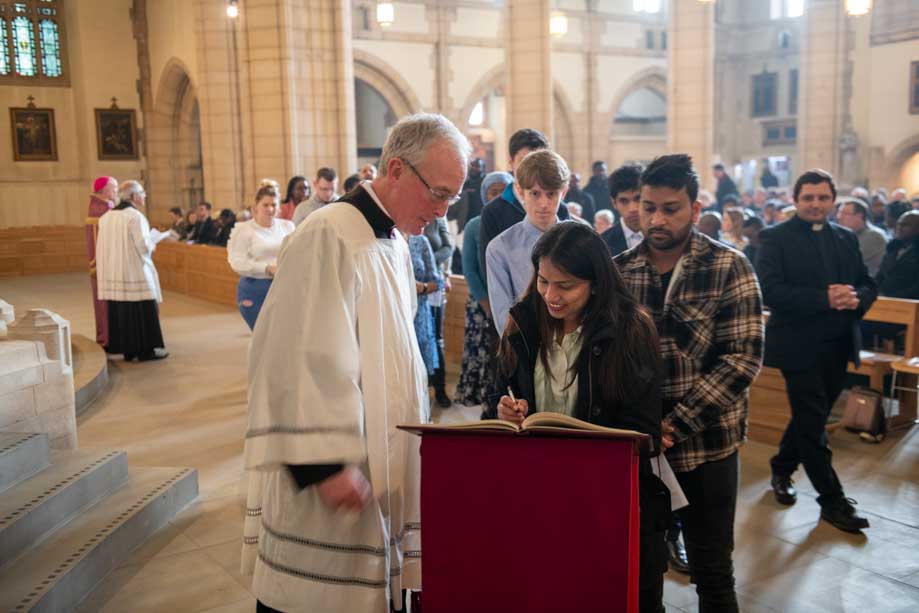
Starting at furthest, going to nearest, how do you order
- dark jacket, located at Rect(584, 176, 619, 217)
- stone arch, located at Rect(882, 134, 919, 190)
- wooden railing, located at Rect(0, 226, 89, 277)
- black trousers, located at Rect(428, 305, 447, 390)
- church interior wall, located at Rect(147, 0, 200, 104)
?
stone arch, located at Rect(882, 134, 919, 190) < wooden railing, located at Rect(0, 226, 89, 277) < church interior wall, located at Rect(147, 0, 200, 104) < dark jacket, located at Rect(584, 176, 619, 217) < black trousers, located at Rect(428, 305, 447, 390)

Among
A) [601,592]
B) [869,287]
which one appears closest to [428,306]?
[869,287]

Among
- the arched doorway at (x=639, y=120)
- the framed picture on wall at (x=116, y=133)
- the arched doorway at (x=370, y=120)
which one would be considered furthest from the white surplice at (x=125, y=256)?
the arched doorway at (x=639, y=120)

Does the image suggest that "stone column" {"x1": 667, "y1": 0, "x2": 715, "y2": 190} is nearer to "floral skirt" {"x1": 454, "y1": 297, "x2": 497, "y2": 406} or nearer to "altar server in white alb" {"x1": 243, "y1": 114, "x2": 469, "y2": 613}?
"floral skirt" {"x1": 454, "y1": 297, "x2": 497, "y2": 406}

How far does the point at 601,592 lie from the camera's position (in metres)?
1.88

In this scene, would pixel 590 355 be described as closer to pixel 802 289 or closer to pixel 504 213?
pixel 504 213

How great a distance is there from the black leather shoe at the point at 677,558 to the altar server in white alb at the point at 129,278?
5.95 m

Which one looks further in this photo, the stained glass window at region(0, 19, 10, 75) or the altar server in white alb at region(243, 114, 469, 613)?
the stained glass window at region(0, 19, 10, 75)

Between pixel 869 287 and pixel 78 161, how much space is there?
19.2 meters

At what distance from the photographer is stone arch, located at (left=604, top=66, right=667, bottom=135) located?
24484mm

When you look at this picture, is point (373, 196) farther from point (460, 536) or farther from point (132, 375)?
point (132, 375)

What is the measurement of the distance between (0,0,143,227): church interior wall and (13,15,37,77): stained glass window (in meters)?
0.43

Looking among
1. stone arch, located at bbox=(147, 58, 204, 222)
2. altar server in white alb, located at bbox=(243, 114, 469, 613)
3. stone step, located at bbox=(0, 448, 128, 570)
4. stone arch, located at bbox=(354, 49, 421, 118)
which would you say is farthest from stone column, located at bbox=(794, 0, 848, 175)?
altar server in white alb, located at bbox=(243, 114, 469, 613)

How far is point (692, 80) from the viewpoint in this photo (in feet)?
41.2

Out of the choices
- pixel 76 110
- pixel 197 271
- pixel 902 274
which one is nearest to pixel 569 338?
pixel 902 274
